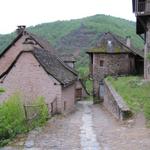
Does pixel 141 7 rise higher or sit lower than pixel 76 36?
higher

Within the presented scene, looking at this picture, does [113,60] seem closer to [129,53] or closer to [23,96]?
[129,53]

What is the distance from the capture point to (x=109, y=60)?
4775 cm

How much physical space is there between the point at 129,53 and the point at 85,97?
343 inches

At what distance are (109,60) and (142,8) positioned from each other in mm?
14661

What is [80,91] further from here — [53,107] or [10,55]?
A: [53,107]

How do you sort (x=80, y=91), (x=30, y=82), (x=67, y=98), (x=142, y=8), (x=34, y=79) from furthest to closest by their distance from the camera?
(x=80, y=91)
(x=67, y=98)
(x=142, y=8)
(x=30, y=82)
(x=34, y=79)

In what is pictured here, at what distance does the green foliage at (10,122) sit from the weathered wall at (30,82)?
10.4 metres

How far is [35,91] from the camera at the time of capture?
1266 inches

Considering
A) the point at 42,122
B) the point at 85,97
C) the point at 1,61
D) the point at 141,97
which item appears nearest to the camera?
the point at 42,122

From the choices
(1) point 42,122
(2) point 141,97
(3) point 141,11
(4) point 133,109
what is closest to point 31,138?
(1) point 42,122

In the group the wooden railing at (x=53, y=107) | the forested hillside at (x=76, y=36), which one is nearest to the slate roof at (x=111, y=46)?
the wooden railing at (x=53, y=107)

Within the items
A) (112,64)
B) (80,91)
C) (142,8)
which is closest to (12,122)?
(142,8)

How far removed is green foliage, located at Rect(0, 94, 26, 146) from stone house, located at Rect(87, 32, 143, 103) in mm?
27393

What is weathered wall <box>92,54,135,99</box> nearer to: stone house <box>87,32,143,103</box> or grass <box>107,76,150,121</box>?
stone house <box>87,32,143,103</box>
